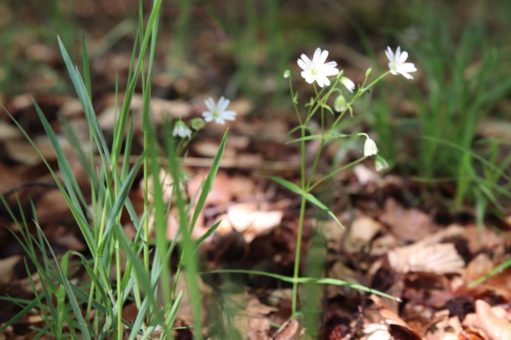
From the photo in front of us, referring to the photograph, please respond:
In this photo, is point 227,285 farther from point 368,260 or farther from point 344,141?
point 344,141

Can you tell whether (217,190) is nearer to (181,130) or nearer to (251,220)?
(251,220)

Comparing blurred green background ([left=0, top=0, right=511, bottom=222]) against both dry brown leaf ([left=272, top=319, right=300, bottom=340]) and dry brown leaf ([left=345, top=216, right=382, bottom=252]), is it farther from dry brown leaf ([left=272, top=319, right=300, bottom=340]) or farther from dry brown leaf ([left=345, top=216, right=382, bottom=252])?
dry brown leaf ([left=272, top=319, right=300, bottom=340])

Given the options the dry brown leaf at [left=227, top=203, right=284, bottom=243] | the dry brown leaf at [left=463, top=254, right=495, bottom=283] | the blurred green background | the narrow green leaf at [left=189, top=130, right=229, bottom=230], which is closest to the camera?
the narrow green leaf at [left=189, top=130, right=229, bottom=230]

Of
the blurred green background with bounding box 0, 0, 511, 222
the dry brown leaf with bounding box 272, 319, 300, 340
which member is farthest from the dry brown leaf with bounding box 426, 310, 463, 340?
the blurred green background with bounding box 0, 0, 511, 222

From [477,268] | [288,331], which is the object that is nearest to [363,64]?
[477,268]

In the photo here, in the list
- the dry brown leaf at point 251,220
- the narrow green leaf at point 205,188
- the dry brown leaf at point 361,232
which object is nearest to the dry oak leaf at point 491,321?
the dry brown leaf at point 361,232

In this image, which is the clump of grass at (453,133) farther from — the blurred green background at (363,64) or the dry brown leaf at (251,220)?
the dry brown leaf at (251,220)

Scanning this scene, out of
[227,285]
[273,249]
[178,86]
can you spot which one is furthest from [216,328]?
[178,86]
